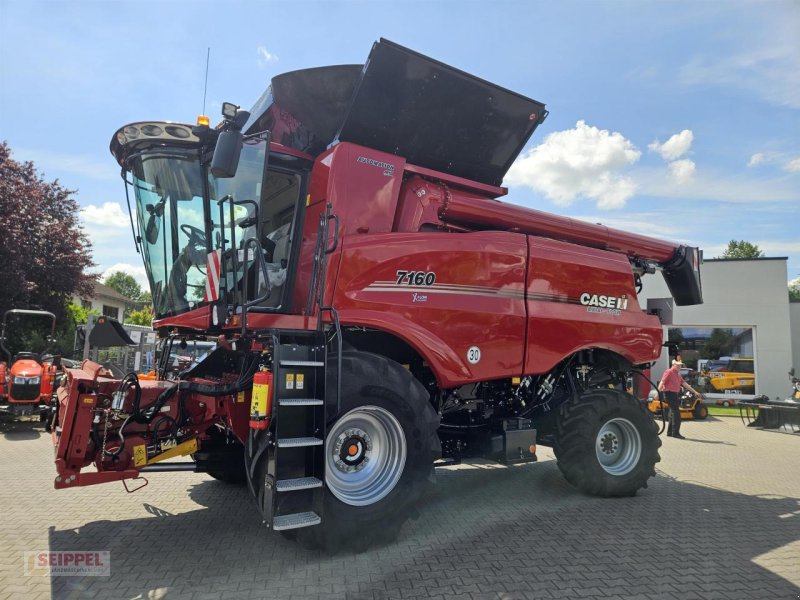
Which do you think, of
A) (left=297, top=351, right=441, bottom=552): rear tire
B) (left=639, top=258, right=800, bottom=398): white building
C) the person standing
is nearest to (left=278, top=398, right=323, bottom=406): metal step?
(left=297, top=351, right=441, bottom=552): rear tire

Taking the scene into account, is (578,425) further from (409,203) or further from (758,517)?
(409,203)

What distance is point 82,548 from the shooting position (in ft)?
13.0

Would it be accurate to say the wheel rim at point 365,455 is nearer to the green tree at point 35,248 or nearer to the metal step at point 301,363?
the metal step at point 301,363

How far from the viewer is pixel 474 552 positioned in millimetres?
4102

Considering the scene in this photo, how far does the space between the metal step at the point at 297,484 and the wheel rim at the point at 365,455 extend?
27 cm

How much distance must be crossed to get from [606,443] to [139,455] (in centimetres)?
479

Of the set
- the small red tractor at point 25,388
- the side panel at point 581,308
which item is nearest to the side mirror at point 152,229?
the side panel at point 581,308

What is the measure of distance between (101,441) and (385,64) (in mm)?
3768

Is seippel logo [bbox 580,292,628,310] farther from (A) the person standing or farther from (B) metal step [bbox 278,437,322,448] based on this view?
(A) the person standing

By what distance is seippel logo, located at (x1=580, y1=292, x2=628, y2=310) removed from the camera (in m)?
5.91

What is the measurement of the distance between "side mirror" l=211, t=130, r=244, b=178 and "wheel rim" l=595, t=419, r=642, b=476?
471 cm

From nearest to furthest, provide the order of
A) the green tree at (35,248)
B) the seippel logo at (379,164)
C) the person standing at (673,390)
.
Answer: the seippel logo at (379,164), the person standing at (673,390), the green tree at (35,248)

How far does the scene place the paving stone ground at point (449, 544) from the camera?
11.4 feet

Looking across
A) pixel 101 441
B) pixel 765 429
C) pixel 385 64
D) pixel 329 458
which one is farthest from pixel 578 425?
pixel 765 429
